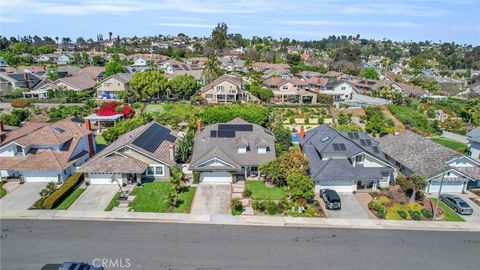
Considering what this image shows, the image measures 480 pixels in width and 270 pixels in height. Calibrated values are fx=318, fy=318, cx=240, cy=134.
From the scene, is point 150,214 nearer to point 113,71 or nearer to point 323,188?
point 323,188

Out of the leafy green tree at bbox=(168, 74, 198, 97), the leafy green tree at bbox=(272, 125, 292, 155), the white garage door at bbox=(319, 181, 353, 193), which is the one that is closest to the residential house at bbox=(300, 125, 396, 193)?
the white garage door at bbox=(319, 181, 353, 193)

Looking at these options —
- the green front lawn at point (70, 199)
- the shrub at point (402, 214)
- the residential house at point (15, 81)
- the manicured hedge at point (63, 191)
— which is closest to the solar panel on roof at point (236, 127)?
the manicured hedge at point (63, 191)

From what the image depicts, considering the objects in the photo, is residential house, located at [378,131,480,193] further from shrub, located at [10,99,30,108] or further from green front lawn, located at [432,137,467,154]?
shrub, located at [10,99,30,108]

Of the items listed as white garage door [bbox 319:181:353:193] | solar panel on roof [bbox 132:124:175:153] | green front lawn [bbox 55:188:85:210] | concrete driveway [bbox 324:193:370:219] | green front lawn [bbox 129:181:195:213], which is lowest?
concrete driveway [bbox 324:193:370:219]

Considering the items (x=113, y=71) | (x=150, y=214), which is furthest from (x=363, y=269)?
(x=113, y=71)

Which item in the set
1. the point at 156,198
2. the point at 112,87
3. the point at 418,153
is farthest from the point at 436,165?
the point at 112,87

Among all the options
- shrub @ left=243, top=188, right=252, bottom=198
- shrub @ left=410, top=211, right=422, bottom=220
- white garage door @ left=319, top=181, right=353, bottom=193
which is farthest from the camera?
white garage door @ left=319, top=181, right=353, bottom=193

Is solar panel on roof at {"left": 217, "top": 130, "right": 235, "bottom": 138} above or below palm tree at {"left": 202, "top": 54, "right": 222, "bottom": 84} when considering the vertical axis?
below

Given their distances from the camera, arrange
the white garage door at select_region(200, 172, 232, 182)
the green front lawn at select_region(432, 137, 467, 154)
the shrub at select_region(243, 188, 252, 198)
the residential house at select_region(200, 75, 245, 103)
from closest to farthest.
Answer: the shrub at select_region(243, 188, 252, 198)
the white garage door at select_region(200, 172, 232, 182)
the green front lawn at select_region(432, 137, 467, 154)
the residential house at select_region(200, 75, 245, 103)
